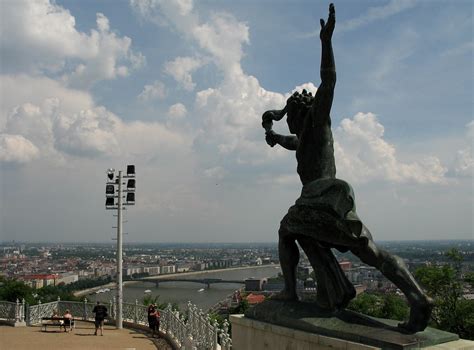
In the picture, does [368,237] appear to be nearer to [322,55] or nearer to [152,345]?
[322,55]

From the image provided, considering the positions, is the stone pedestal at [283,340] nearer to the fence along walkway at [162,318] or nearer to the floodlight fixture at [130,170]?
the fence along walkway at [162,318]

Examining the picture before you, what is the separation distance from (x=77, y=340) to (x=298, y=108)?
9.19m

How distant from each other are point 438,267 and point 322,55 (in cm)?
1260

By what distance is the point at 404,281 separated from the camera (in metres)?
4.24

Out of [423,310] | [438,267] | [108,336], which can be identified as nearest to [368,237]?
[423,310]

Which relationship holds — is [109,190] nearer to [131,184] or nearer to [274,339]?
[131,184]

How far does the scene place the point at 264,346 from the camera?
203 inches

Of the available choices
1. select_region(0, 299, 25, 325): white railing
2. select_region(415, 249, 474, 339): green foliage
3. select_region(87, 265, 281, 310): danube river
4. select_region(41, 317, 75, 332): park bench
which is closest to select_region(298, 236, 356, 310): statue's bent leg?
select_region(415, 249, 474, 339): green foliage

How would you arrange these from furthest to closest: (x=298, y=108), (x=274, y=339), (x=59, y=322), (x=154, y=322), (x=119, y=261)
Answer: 1. (x=119, y=261)
2. (x=59, y=322)
3. (x=154, y=322)
4. (x=298, y=108)
5. (x=274, y=339)

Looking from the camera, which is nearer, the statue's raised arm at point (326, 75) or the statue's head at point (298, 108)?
the statue's raised arm at point (326, 75)

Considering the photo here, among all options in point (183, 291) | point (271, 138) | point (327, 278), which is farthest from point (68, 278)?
point (327, 278)

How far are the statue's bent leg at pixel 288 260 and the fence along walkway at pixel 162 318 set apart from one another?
113 inches

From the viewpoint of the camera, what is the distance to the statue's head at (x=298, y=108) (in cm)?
565

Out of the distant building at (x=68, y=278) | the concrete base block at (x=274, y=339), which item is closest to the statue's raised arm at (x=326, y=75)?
the concrete base block at (x=274, y=339)
